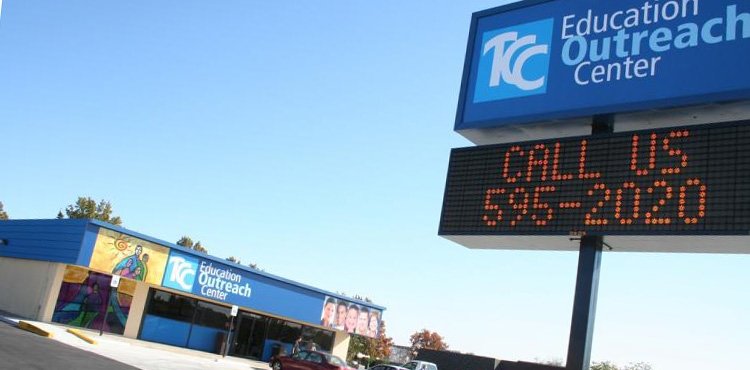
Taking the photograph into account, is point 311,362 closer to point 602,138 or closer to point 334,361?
point 334,361

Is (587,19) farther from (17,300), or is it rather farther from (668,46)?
(17,300)

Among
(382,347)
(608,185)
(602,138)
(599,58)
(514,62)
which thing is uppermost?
(514,62)

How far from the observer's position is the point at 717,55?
13562 mm

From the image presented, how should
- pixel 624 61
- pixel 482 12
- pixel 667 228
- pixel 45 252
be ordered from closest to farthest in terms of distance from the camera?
pixel 667 228 → pixel 624 61 → pixel 482 12 → pixel 45 252

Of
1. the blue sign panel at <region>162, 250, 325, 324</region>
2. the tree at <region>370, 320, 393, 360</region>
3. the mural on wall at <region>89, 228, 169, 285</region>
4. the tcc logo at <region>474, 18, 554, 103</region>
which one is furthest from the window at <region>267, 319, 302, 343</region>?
the tree at <region>370, 320, 393, 360</region>

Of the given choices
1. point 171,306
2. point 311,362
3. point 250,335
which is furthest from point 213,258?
point 311,362

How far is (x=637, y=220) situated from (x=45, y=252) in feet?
75.3

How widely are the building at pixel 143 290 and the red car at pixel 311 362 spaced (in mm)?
5041

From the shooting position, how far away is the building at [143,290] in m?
25.2

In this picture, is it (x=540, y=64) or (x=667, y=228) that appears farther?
(x=540, y=64)

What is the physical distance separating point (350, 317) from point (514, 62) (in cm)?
2400

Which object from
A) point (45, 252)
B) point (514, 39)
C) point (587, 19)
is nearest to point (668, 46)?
point (587, 19)

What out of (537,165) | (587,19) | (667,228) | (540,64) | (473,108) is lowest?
(667,228)

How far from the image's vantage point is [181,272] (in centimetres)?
2800
